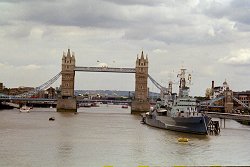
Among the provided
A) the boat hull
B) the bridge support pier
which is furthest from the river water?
the bridge support pier

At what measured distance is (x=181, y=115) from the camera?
6562 centimetres

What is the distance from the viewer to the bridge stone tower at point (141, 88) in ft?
435

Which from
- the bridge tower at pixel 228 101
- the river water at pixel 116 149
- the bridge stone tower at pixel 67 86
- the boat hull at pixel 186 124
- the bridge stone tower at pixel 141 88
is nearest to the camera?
the river water at pixel 116 149

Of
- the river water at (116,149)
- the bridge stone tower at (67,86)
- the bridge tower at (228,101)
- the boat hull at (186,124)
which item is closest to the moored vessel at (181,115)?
the boat hull at (186,124)

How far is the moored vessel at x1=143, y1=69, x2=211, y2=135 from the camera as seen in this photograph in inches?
2422

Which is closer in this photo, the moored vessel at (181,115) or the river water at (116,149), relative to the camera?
the river water at (116,149)

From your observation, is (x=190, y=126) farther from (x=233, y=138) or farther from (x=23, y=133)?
(x=23, y=133)

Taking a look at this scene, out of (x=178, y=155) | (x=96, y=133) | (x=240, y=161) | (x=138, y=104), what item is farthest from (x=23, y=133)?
(x=138, y=104)

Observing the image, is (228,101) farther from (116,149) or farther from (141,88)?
(116,149)

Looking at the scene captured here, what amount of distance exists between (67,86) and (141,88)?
18.7m

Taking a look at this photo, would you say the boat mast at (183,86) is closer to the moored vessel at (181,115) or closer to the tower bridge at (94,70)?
the moored vessel at (181,115)

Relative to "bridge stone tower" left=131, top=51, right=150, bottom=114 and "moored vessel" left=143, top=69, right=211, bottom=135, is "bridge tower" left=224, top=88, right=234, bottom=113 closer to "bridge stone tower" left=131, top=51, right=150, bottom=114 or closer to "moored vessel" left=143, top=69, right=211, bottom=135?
"bridge stone tower" left=131, top=51, right=150, bottom=114

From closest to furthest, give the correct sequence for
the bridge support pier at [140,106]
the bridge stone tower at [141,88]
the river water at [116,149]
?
the river water at [116,149], the bridge support pier at [140,106], the bridge stone tower at [141,88]

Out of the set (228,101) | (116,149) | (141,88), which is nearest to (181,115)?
(116,149)
